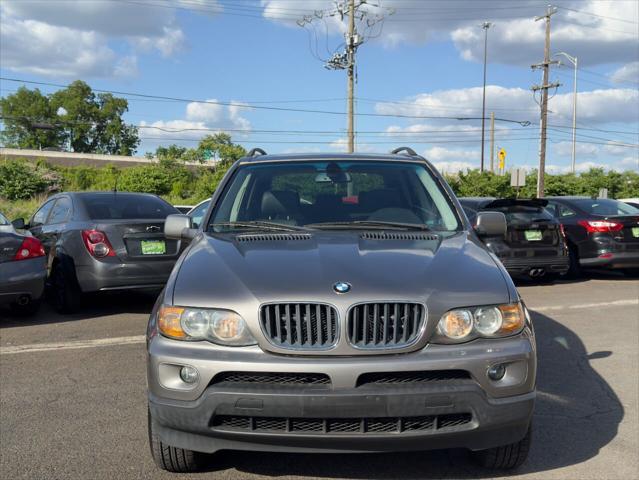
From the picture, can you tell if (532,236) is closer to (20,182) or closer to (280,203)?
(280,203)

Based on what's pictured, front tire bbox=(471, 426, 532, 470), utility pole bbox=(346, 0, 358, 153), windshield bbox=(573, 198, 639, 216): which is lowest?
front tire bbox=(471, 426, 532, 470)

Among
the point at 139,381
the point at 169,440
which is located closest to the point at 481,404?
the point at 169,440

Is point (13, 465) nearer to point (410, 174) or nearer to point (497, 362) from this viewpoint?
point (497, 362)

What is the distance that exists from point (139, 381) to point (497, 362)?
321 centimetres

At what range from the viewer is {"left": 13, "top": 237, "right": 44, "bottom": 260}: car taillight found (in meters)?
7.39

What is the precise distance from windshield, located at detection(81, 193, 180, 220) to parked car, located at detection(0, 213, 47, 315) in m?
0.85

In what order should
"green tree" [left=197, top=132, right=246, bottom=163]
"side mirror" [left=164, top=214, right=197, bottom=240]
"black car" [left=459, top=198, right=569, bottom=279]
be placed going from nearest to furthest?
"side mirror" [left=164, top=214, right=197, bottom=240] < "black car" [left=459, top=198, right=569, bottom=279] < "green tree" [left=197, top=132, right=246, bottom=163]

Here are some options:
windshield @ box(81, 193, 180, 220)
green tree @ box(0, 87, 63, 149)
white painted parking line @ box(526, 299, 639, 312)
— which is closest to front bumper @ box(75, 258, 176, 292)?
windshield @ box(81, 193, 180, 220)

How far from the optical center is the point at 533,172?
42812 millimetres

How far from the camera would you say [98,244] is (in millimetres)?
7734

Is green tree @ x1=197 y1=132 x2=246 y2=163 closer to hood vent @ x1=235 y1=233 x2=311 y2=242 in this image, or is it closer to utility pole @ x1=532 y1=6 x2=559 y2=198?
utility pole @ x1=532 y1=6 x2=559 y2=198

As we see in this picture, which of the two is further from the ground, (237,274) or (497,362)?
(237,274)

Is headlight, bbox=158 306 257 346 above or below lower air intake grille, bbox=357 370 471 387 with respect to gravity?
above

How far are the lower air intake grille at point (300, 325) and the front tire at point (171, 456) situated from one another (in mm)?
835
